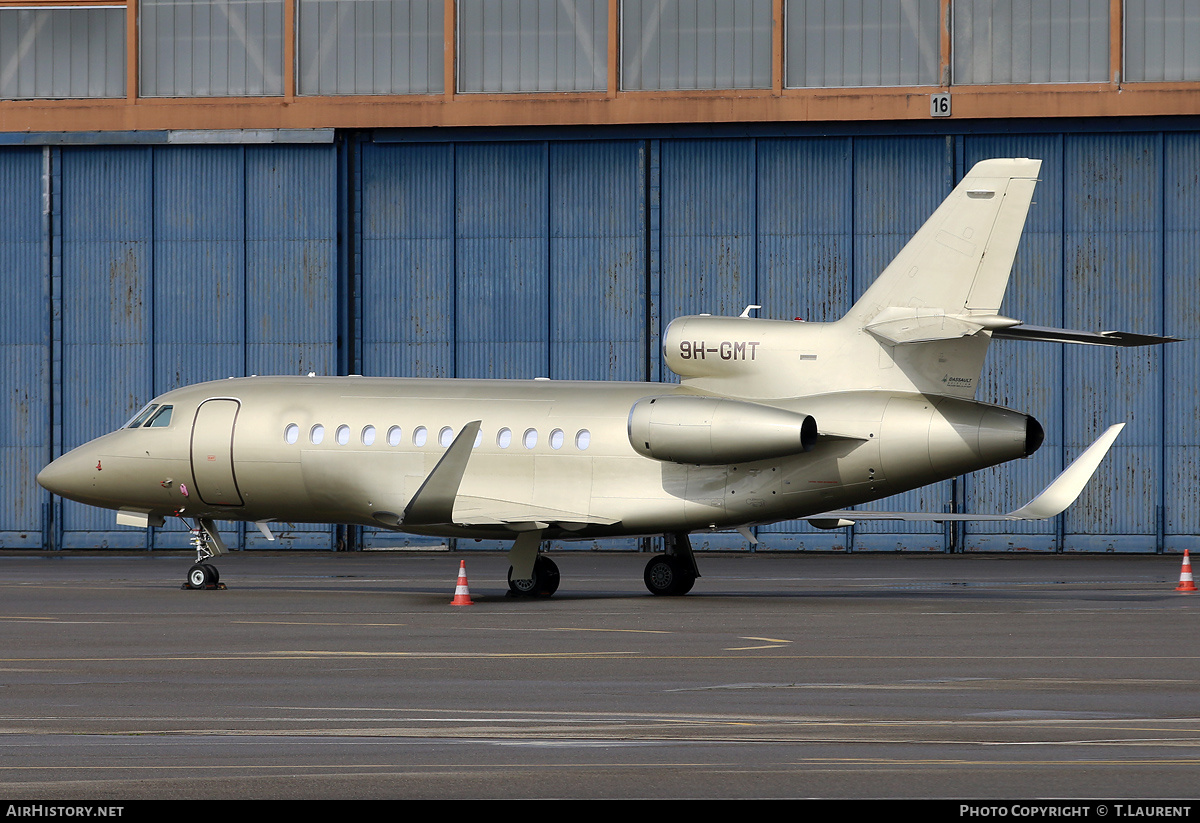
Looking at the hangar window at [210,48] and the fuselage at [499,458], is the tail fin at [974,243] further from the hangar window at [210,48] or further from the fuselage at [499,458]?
the hangar window at [210,48]

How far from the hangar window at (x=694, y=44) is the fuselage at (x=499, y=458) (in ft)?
57.6

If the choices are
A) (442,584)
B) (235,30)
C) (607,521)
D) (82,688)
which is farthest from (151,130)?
(82,688)

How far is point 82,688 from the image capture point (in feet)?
53.8

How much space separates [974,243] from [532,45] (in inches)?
885

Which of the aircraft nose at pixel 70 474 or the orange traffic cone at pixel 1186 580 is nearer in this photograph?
the orange traffic cone at pixel 1186 580

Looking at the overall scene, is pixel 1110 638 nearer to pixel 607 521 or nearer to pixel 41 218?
pixel 607 521

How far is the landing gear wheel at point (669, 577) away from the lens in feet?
94.8

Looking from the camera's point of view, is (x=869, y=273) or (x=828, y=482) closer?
(x=828, y=482)

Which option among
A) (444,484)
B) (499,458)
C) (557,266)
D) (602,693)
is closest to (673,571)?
(499,458)

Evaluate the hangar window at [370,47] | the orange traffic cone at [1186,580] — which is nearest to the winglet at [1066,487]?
the orange traffic cone at [1186,580]

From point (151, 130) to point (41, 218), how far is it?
13.6 ft

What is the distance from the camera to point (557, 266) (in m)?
46.3

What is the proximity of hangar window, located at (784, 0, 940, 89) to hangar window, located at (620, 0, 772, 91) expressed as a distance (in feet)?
2.76

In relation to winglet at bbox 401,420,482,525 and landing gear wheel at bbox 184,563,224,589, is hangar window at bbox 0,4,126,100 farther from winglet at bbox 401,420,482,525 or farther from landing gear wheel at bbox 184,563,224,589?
winglet at bbox 401,420,482,525
